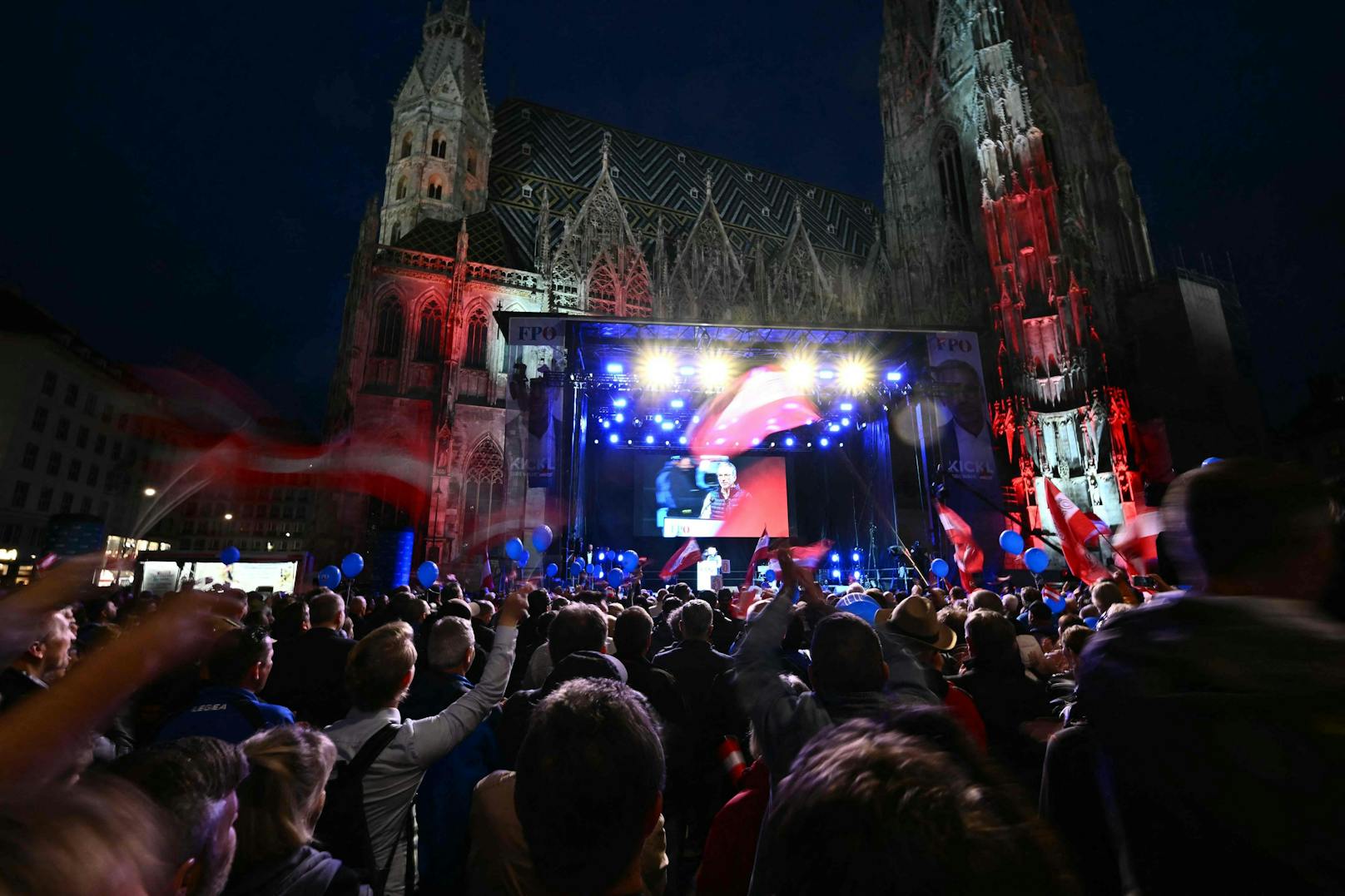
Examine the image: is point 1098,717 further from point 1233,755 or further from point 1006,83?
point 1006,83

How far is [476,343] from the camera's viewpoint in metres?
26.1

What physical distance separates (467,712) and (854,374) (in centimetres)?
2033

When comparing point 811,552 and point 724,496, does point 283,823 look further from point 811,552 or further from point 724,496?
point 724,496

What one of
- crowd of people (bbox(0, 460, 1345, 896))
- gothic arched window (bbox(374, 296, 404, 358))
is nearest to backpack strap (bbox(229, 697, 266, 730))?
crowd of people (bbox(0, 460, 1345, 896))

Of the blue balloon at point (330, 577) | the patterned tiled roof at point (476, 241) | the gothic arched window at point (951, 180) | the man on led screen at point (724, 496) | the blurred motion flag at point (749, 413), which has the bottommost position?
the blue balloon at point (330, 577)

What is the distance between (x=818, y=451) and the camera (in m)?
24.8

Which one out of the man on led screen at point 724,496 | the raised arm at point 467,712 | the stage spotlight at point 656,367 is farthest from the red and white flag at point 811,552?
the raised arm at point 467,712

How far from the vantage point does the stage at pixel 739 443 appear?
19.8m

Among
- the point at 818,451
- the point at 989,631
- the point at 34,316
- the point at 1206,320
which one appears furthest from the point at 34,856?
the point at 34,316

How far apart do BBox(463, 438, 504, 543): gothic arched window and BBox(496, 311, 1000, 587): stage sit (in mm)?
Answer: 2987

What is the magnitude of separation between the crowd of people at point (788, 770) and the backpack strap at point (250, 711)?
1 cm

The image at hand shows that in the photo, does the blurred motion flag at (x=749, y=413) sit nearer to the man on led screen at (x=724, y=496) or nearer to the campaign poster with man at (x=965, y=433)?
the man on led screen at (x=724, y=496)

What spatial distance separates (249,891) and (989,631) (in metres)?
3.10

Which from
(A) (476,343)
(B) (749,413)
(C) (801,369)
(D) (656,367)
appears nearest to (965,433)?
(C) (801,369)
